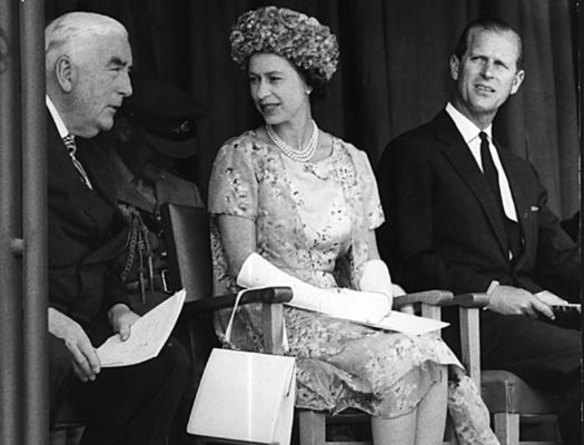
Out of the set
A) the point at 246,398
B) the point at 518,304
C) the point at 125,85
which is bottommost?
the point at 246,398

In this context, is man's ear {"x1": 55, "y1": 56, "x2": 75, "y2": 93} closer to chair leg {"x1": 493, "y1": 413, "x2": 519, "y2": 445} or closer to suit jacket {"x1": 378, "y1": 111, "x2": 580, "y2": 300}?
suit jacket {"x1": 378, "y1": 111, "x2": 580, "y2": 300}

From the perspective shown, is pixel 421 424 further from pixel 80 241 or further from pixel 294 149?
→ pixel 80 241

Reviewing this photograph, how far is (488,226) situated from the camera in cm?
510

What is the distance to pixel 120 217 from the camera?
4.60 metres

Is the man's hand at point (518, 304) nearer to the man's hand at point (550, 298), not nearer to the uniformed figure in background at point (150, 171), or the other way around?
the man's hand at point (550, 298)

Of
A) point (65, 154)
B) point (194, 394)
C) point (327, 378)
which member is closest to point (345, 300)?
point (327, 378)

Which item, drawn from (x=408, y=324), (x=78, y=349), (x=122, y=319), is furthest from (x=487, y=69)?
(x=78, y=349)

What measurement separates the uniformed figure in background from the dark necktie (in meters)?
0.90

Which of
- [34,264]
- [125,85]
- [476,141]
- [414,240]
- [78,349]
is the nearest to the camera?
[34,264]

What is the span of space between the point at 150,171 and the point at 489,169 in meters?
1.07

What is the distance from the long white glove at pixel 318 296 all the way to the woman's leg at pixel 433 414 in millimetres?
260

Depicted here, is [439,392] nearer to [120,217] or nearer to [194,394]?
[194,394]

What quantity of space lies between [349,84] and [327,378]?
0.94 metres

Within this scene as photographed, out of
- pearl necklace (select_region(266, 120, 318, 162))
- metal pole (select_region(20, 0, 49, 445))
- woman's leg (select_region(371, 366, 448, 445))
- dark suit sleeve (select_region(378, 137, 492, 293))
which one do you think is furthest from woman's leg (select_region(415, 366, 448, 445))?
metal pole (select_region(20, 0, 49, 445))
